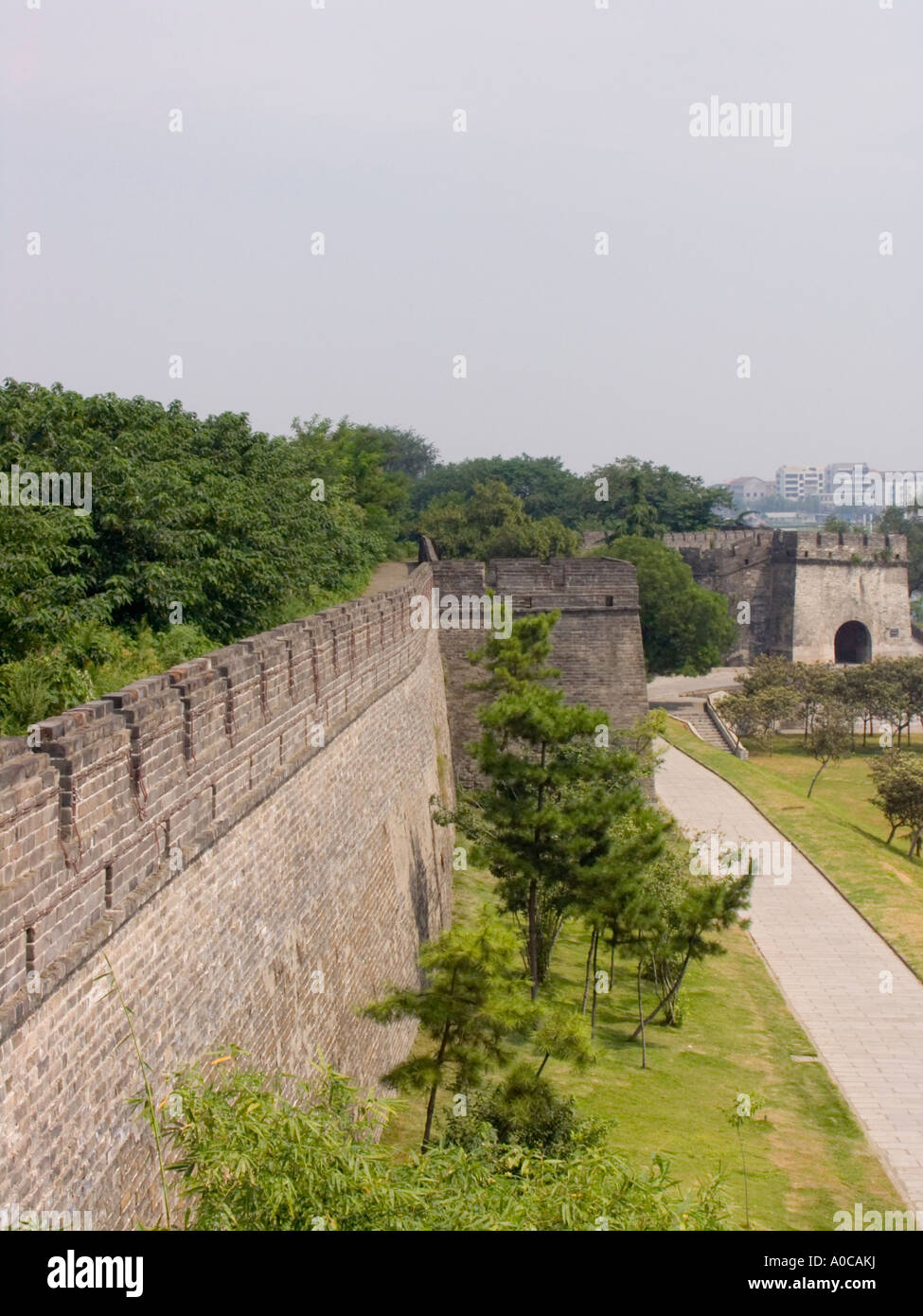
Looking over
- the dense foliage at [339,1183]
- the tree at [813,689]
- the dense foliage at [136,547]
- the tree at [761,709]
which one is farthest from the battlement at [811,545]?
the dense foliage at [339,1183]

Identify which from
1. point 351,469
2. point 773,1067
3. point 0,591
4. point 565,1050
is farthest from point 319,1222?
point 351,469

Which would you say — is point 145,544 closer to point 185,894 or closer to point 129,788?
point 185,894

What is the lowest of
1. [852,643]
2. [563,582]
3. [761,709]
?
[761,709]

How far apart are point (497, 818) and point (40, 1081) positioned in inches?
353

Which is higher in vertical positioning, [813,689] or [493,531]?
[493,531]

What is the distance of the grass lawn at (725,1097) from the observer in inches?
417

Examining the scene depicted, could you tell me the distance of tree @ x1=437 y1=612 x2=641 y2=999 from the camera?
516 inches

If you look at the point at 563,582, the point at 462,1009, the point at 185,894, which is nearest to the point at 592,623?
the point at 563,582

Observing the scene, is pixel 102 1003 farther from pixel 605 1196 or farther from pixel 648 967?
pixel 648 967

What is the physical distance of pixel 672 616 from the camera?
36344 mm

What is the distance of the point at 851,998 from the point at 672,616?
2078cm

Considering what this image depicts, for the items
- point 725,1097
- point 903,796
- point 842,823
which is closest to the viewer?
point 725,1097

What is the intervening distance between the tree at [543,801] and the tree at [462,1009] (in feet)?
12.5

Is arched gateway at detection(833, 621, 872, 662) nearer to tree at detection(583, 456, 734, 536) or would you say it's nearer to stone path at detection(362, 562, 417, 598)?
tree at detection(583, 456, 734, 536)
